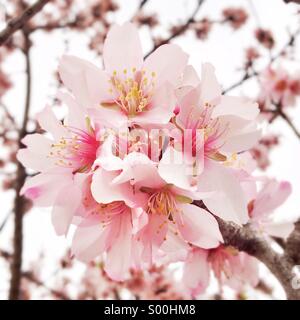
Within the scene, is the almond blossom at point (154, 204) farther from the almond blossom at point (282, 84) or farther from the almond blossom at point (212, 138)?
the almond blossom at point (282, 84)

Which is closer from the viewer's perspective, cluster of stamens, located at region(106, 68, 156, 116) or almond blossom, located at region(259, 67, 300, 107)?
cluster of stamens, located at region(106, 68, 156, 116)

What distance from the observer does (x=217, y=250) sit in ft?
4.61

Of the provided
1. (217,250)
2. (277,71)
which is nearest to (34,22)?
(277,71)

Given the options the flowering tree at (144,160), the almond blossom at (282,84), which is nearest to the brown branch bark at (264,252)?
the flowering tree at (144,160)

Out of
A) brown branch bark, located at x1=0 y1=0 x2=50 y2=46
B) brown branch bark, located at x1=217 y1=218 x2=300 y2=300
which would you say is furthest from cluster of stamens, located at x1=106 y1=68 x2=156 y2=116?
brown branch bark, located at x1=0 y1=0 x2=50 y2=46

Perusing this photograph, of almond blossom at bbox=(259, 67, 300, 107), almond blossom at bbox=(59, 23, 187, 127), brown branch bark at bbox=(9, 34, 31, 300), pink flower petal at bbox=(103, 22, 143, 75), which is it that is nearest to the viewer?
almond blossom at bbox=(59, 23, 187, 127)

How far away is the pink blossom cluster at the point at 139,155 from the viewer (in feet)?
2.95

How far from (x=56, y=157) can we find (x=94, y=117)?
16 centimetres

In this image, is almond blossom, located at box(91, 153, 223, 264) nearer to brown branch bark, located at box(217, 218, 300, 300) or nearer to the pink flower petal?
brown branch bark, located at box(217, 218, 300, 300)

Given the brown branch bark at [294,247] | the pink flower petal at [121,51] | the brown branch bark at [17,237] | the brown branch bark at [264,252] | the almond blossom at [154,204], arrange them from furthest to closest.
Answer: the brown branch bark at [17,237]
the brown branch bark at [294,247]
the brown branch bark at [264,252]
the pink flower petal at [121,51]
the almond blossom at [154,204]

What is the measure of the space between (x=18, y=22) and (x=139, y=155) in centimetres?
78

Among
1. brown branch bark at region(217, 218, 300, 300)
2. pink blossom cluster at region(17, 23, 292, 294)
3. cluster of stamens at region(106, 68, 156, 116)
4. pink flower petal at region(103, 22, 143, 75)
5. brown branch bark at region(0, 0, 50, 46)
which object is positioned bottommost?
brown branch bark at region(217, 218, 300, 300)

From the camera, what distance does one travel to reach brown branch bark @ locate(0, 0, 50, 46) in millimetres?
1375
